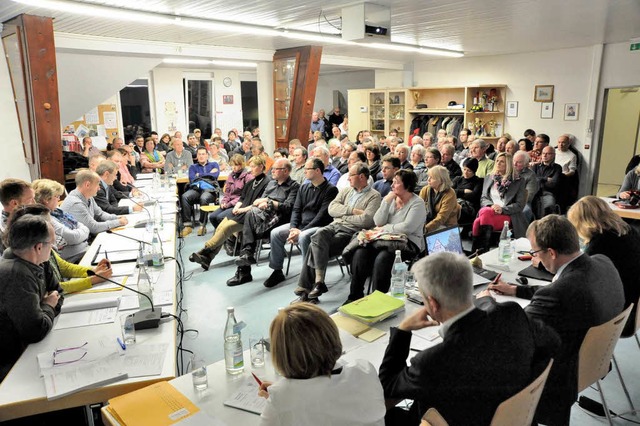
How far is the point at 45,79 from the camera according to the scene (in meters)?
5.68

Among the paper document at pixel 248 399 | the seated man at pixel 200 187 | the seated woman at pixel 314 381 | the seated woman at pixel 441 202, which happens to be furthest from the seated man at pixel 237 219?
the seated woman at pixel 314 381

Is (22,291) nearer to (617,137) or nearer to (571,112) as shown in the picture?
(571,112)

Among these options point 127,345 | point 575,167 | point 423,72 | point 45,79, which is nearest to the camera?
point 127,345

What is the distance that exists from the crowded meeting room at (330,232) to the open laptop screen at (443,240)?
18 mm

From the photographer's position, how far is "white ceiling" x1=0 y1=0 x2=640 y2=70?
4.95m

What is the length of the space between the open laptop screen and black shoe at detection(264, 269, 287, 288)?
2.26 metres

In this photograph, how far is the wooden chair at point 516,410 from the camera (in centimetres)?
158

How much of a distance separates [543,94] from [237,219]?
7.56m

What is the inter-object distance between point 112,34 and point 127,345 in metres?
6.33

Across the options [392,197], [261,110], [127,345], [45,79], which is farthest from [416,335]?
[261,110]

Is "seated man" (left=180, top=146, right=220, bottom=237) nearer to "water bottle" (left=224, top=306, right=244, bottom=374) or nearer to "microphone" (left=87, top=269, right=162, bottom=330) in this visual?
"microphone" (left=87, top=269, right=162, bottom=330)

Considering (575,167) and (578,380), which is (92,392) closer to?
(578,380)

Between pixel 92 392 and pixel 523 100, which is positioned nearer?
pixel 92 392

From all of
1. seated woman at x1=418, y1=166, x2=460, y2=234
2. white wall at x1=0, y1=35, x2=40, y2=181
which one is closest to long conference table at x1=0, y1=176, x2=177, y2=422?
seated woman at x1=418, y1=166, x2=460, y2=234
